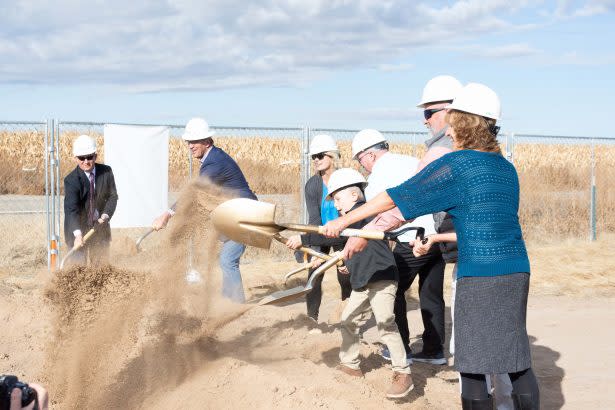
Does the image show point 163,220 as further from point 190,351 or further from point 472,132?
point 472,132

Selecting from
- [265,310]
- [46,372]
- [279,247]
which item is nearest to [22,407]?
[46,372]

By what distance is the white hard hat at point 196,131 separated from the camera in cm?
771

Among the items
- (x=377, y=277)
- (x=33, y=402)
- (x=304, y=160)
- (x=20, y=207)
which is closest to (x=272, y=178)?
(x=304, y=160)

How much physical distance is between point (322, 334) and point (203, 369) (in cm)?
191

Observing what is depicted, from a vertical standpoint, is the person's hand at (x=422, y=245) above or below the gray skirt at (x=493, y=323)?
above

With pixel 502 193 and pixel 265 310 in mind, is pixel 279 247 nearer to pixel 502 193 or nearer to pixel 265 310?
pixel 265 310

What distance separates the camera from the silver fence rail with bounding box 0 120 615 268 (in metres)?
11.6

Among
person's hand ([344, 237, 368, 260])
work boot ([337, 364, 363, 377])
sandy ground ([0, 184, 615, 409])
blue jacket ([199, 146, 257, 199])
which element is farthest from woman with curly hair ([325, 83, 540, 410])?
blue jacket ([199, 146, 257, 199])

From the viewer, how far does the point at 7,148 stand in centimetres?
1337

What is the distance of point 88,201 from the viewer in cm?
873

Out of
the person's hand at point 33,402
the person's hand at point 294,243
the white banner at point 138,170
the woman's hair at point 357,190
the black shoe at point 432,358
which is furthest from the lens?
the white banner at point 138,170

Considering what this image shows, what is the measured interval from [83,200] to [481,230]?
5.83 meters

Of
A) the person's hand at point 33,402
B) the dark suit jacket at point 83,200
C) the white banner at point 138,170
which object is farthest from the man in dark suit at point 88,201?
the person's hand at point 33,402

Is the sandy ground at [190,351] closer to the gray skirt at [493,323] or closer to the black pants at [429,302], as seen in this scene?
the black pants at [429,302]
